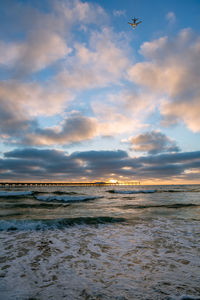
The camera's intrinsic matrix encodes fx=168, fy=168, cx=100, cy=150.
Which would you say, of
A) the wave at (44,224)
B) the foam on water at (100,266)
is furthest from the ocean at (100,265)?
the wave at (44,224)

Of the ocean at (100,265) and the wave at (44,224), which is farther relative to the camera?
the wave at (44,224)

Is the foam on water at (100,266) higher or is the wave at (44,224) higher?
the foam on water at (100,266)

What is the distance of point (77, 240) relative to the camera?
6.11 m

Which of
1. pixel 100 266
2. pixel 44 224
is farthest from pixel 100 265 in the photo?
pixel 44 224

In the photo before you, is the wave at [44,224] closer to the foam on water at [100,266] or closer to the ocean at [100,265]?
the ocean at [100,265]

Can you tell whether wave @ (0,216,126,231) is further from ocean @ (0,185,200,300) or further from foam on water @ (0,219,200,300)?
foam on water @ (0,219,200,300)

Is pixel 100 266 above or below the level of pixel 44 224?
above

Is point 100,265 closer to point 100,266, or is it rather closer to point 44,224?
point 100,266

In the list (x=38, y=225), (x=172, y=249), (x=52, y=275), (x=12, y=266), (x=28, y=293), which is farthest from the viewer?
(x=38, y=225)

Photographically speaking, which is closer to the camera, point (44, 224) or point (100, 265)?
point (100, 265)

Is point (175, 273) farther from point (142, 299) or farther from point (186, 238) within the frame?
point (186, 238)

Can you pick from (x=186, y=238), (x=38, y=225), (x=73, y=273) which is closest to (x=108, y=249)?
(x=73, y=273)

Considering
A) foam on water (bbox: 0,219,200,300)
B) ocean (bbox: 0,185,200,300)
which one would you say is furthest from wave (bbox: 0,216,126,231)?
foam on water (bbox: 0,219,200,300)

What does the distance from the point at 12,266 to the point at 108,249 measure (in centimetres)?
263
